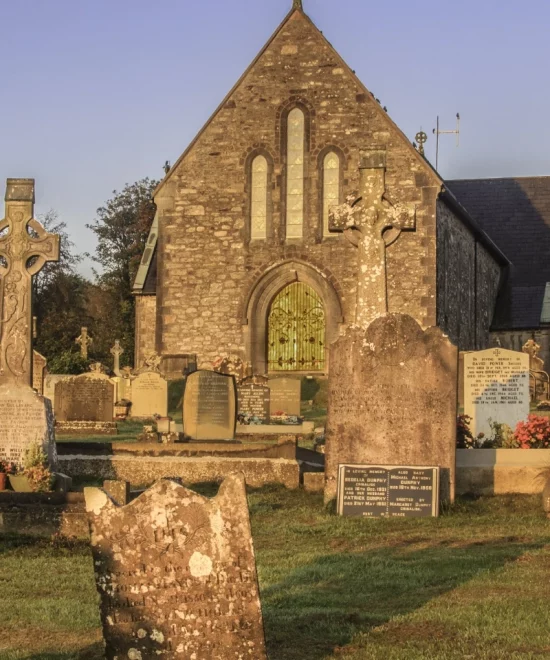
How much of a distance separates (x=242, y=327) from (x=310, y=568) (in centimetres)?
2364

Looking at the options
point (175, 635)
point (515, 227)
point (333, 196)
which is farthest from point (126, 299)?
point (175, 635)

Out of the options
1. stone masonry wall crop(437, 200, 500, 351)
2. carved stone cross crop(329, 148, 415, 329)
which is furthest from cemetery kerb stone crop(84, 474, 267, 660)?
stone masonry wall crop(437, 200, 500, 351)

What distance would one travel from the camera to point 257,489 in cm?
1622

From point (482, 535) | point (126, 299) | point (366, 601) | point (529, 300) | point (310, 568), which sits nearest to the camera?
point (366, 601)

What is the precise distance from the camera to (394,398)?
46.7ft

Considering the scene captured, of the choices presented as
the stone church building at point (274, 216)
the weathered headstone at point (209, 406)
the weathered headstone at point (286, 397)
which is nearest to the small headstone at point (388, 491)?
the weathered headstone at point (209, 406)

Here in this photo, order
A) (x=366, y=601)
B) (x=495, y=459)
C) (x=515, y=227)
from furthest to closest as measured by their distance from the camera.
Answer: (x=515, y=227) → (x=495, y=459) → (x=366, y=601)

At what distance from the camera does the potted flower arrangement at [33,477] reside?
15031mm

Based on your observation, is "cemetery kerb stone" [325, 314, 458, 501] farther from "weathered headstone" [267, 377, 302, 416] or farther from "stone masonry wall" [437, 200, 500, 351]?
"stone masonry wall" [437, 200, 500, 351]

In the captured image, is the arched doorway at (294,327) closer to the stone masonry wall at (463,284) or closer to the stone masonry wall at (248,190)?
the stone masonry wall at (248,190)

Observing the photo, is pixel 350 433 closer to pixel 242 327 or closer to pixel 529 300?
pixel 242 327

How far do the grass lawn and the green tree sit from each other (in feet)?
117

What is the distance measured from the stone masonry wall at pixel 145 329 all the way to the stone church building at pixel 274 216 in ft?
5.71

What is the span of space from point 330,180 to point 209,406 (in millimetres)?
12534
